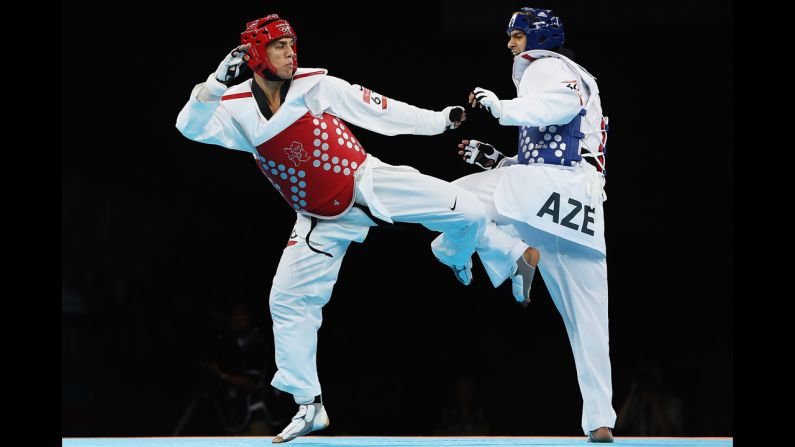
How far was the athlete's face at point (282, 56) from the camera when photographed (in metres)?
4.51

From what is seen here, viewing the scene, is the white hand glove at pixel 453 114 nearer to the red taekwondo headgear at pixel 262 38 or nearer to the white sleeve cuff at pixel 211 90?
the red taekwondo headgear at pixel 262 38

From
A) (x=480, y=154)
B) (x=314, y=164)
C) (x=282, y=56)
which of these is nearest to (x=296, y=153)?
(x=314, y=164)

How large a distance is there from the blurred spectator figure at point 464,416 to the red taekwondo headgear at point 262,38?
3136 millimetres

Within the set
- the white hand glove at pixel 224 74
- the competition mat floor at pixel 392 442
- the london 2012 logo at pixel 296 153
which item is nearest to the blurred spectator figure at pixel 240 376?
the competition mat floor at pixel 392 442

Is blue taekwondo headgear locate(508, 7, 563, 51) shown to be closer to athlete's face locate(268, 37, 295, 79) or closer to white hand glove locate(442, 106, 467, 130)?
white hand glove locate(442, 106, 467, 130)

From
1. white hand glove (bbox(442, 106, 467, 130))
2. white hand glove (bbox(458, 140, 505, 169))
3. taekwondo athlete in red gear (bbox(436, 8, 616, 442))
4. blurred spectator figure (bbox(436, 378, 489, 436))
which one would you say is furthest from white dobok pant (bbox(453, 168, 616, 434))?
blurred spectator figure (bbox(436, 378, 489, 436))

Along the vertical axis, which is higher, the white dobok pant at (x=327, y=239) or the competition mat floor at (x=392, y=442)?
the white dobok pant at (x=327, y=239)

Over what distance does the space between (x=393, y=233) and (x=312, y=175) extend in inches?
121
